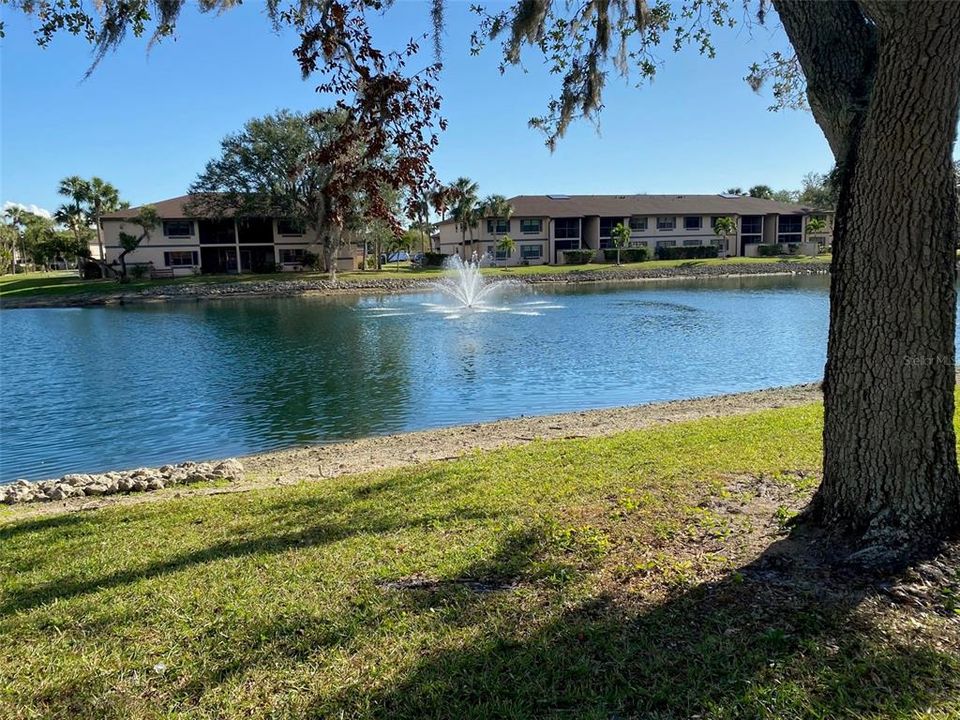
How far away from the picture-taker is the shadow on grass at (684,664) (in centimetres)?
282

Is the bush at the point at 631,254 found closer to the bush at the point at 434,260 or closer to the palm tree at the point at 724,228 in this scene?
the palm tree at the point at 724,228

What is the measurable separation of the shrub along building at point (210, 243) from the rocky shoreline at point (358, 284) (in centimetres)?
845

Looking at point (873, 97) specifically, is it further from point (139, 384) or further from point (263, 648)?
point (139, 384)

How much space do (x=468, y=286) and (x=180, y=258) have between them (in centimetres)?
2919

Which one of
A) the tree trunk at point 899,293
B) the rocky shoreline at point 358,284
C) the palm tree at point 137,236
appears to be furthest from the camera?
the palm tree at point 137,236

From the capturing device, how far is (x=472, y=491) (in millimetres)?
6215

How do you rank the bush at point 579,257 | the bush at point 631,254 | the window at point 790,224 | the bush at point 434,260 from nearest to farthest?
the bush at point 579,257 < the bush at point 434,260 < the bush at point 631,254 < the window at point 790,224

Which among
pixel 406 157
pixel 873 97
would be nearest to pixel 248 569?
pixel 406 157

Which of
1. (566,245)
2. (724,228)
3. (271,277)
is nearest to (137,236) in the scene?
(271,277)

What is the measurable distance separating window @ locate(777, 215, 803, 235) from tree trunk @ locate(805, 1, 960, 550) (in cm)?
8217

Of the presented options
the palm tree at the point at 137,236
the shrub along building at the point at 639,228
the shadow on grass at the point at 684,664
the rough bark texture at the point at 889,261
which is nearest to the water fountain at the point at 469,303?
the shrub along building at the point at 639,228

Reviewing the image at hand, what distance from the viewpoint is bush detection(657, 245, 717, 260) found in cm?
7169

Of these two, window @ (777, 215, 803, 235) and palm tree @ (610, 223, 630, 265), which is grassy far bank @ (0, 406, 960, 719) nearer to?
palm tree @ (610, 223, 630, 265)

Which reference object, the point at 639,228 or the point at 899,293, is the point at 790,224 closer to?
the point at 639,228
